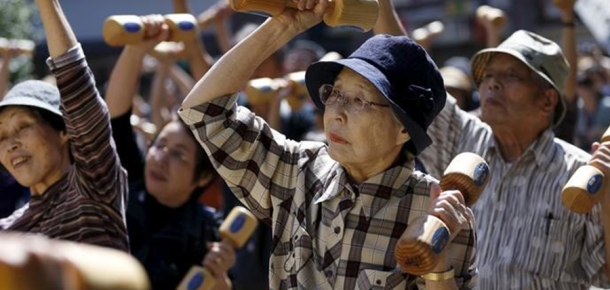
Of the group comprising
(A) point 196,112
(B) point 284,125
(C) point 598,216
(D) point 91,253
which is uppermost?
(D) point 91,253

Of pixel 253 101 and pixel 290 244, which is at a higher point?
pixel 290 244

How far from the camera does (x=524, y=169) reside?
386 centimetres

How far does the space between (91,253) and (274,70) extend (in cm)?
489

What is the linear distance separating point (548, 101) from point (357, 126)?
5.34ft

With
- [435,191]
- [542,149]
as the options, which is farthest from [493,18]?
[435,191]

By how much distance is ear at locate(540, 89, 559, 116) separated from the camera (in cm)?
404

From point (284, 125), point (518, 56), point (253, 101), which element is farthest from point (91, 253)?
point (284, 125)

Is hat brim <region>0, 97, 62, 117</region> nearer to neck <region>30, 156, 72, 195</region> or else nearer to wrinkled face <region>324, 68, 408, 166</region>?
neck <region>30, 156, 72, 195</region>

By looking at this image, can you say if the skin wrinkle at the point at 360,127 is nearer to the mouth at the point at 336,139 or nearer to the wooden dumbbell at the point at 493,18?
the mouth at the point at 336,139

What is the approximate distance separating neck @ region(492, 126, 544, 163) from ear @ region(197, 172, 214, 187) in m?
1.22

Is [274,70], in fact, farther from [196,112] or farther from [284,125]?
[196,112]

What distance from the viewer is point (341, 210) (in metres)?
2.70

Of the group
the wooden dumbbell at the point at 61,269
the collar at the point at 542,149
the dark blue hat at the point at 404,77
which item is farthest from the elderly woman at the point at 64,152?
the wooden dumbbell at the point at 61,269

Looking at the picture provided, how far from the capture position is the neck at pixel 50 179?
11.3ft
